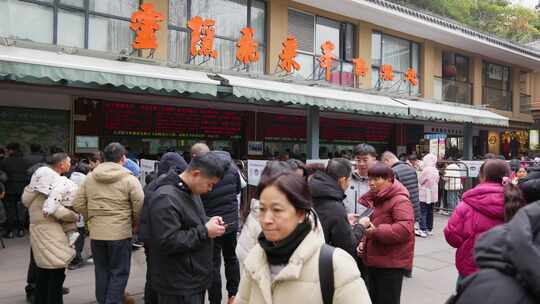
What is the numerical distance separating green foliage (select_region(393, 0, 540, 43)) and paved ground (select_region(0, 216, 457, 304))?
27.4 m

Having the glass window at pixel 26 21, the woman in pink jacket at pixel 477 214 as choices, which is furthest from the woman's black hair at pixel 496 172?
the glass window at pixel 26 21

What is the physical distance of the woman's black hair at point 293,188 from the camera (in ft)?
5.75

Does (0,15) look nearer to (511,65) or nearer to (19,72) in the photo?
(19,72)

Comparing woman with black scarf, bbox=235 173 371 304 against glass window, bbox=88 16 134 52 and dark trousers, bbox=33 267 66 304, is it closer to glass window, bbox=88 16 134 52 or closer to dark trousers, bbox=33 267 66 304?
dark trousers, bbox=33 267 66 304

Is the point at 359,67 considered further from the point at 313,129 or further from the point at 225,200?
the point at 225,200

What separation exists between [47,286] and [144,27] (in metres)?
6.02

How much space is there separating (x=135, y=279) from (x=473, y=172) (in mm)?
8773

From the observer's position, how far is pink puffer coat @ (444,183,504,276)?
10.1 ft

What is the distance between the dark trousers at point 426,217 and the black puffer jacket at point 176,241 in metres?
6.68

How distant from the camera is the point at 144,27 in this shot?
337 inches

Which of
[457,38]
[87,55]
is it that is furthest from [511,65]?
[87,55]

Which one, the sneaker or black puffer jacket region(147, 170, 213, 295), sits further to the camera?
the sneaker

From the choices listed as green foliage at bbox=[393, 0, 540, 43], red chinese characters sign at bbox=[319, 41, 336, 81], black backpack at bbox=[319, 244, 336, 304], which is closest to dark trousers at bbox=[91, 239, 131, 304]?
black backpack at bbox=[319, 244, 336, 304]

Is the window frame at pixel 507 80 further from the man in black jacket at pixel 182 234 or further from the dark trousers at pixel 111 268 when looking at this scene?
the man in black jacket at pixel 182 234
